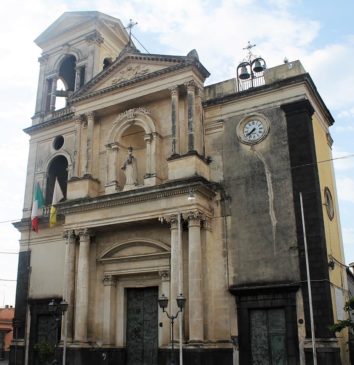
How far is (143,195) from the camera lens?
2102 centimetres

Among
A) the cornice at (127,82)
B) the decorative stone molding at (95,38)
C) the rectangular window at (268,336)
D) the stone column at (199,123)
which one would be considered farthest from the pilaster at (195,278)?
the decorative stone molding at (95,38)

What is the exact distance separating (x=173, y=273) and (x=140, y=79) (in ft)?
29.9

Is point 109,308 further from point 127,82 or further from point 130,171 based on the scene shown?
point 127,82

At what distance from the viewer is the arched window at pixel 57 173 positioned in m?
27.4

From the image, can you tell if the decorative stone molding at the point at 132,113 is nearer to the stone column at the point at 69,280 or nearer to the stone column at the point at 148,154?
the stone column at the point at 148,154

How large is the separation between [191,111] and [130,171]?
3981 mm

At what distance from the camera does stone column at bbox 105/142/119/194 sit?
22891 millimetres

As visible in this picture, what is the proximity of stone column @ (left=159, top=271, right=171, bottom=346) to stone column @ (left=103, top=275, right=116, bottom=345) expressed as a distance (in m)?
2.40

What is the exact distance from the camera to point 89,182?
76.3 ft

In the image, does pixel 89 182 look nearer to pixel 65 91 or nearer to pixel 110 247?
pixel 110 247

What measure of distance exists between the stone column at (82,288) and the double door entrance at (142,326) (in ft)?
6.30

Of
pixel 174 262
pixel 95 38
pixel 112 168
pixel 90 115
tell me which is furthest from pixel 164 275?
pixel 95 38

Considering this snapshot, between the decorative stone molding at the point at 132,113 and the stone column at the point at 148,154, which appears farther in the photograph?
the decorative stone molding at the point at 132,113

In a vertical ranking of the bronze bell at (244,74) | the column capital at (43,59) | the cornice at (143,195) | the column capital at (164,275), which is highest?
the column capital at (43,59)
